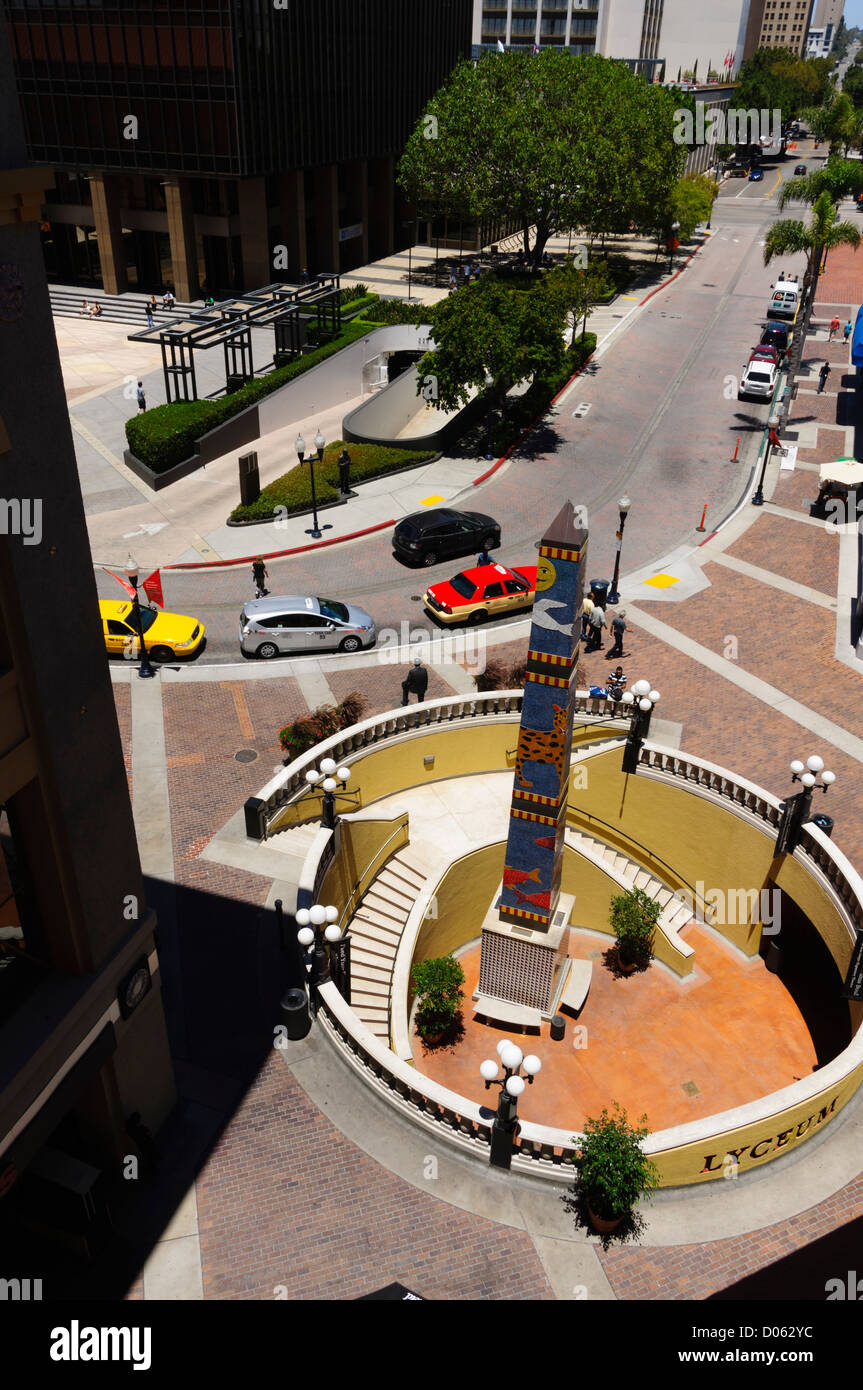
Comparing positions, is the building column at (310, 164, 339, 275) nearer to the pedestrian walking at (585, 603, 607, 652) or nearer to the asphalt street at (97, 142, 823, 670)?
the asphalt street at (97, 142, 823, 670)

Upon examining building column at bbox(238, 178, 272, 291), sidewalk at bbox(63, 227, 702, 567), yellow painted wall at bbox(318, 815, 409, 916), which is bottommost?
yellow painted wall at bbox(318, 815, 409, 916)

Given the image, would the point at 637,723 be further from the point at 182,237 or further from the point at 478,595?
the point at 182,237

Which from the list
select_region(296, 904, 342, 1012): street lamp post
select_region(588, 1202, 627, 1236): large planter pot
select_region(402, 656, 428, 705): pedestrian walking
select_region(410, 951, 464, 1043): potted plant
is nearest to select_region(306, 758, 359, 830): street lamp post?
select_region(296, 904, 342, 1012): street lamp post

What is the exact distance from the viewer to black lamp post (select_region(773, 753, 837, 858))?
20109 millimetres

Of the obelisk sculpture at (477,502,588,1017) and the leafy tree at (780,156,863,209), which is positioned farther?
the leafy tree at (780,156,863,209)

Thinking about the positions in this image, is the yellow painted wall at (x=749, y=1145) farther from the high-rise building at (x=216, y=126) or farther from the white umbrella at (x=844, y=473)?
the high-rise building at (x=216, y=126)

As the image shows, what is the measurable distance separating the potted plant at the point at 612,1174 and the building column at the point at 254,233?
5896 cm

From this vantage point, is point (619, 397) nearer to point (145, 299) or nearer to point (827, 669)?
point (827, 669)

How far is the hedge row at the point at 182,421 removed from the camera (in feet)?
133

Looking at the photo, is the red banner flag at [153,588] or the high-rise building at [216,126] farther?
the high-rise building at [216,126]

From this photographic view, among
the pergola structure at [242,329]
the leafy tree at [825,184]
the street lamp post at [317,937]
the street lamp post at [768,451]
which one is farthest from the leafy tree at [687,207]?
the street lamp post at [317,937]

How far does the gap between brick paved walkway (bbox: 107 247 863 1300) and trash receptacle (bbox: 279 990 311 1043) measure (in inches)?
21.1

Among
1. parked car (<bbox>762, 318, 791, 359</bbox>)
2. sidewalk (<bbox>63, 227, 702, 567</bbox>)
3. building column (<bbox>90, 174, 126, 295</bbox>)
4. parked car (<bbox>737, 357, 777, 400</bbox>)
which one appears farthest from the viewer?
building column (<bbox>90, 174, 126, 295</bbox>)

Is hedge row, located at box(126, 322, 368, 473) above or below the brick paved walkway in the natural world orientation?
above
